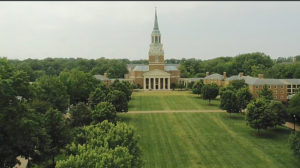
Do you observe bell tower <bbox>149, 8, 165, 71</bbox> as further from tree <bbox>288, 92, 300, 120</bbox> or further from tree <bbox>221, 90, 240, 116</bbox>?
tree <bbox>288, 92, 300, 120</bbox>

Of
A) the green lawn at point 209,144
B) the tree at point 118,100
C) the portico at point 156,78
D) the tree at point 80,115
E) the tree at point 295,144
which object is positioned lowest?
the green lawn at point 209,144

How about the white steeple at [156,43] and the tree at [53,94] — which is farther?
the white steeple at [156,43]

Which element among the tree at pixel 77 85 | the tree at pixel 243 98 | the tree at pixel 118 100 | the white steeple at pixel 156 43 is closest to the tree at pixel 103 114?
the tree at pixel 118 100

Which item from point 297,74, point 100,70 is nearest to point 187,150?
point 297,74

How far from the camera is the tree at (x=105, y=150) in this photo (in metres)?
15.1

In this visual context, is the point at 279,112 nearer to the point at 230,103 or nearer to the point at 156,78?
the point at 230,103

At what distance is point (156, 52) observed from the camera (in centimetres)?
11406

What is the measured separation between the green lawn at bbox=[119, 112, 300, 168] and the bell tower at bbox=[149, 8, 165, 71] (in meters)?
66.0

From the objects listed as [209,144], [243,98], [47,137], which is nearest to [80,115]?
[47,137]

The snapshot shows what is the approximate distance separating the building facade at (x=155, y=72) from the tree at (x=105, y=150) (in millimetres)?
86339

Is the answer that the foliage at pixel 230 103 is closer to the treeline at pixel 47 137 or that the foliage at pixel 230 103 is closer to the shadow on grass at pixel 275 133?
the shadow on grass at pixel 275 133

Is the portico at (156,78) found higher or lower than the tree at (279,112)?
higher

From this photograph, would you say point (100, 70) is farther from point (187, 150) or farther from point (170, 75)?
point (187, 150)

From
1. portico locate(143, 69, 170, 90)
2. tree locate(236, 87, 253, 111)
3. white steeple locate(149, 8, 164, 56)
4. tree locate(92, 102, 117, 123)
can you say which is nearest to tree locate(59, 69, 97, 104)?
tree locate(92, 102, 117, 123)
